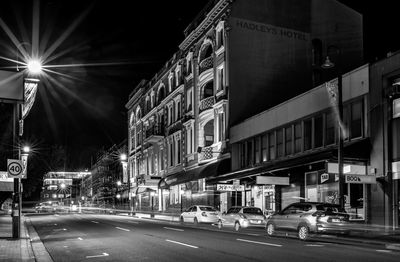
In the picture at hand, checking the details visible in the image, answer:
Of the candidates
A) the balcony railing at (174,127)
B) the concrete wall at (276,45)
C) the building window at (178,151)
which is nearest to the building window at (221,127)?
the concrete wall at (276,45)

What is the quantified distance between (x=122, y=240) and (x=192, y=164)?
24059mm

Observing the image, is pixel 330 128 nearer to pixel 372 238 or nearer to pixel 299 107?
pixel 299 107

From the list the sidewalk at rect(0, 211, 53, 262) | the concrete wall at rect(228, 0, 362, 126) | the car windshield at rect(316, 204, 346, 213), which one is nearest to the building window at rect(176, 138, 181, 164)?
the concrete wall at rect(228, 0, 362, 126)

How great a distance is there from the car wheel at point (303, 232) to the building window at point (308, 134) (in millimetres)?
9698

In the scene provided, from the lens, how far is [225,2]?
3669 centimetres

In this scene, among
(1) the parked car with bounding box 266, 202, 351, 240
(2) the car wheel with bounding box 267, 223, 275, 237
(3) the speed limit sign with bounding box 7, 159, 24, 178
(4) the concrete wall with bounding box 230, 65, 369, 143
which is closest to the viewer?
(1) the parked car with bounding box 266, 202, 351, 240

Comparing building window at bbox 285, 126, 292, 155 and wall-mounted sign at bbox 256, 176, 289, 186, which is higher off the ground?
building window at bbox 285, 126, 292, 155

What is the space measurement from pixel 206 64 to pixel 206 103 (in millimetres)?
3152

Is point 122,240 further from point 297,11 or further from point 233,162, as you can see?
point 297,11

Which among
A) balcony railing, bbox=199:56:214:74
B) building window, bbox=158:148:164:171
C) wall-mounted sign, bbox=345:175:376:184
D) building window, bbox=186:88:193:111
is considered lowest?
wall-mounted sign, bbox=345:175:376:184

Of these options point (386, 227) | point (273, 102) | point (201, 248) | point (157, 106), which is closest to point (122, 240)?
point (201, 248)

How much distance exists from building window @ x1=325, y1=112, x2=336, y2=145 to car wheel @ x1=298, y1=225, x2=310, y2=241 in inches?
325

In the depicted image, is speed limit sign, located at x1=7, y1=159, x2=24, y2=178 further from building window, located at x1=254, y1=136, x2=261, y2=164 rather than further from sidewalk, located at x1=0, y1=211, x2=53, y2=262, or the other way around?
building window, located at x1=254, y1=136, x2=261, y2=164

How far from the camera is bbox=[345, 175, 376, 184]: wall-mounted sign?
21656 millimetres
